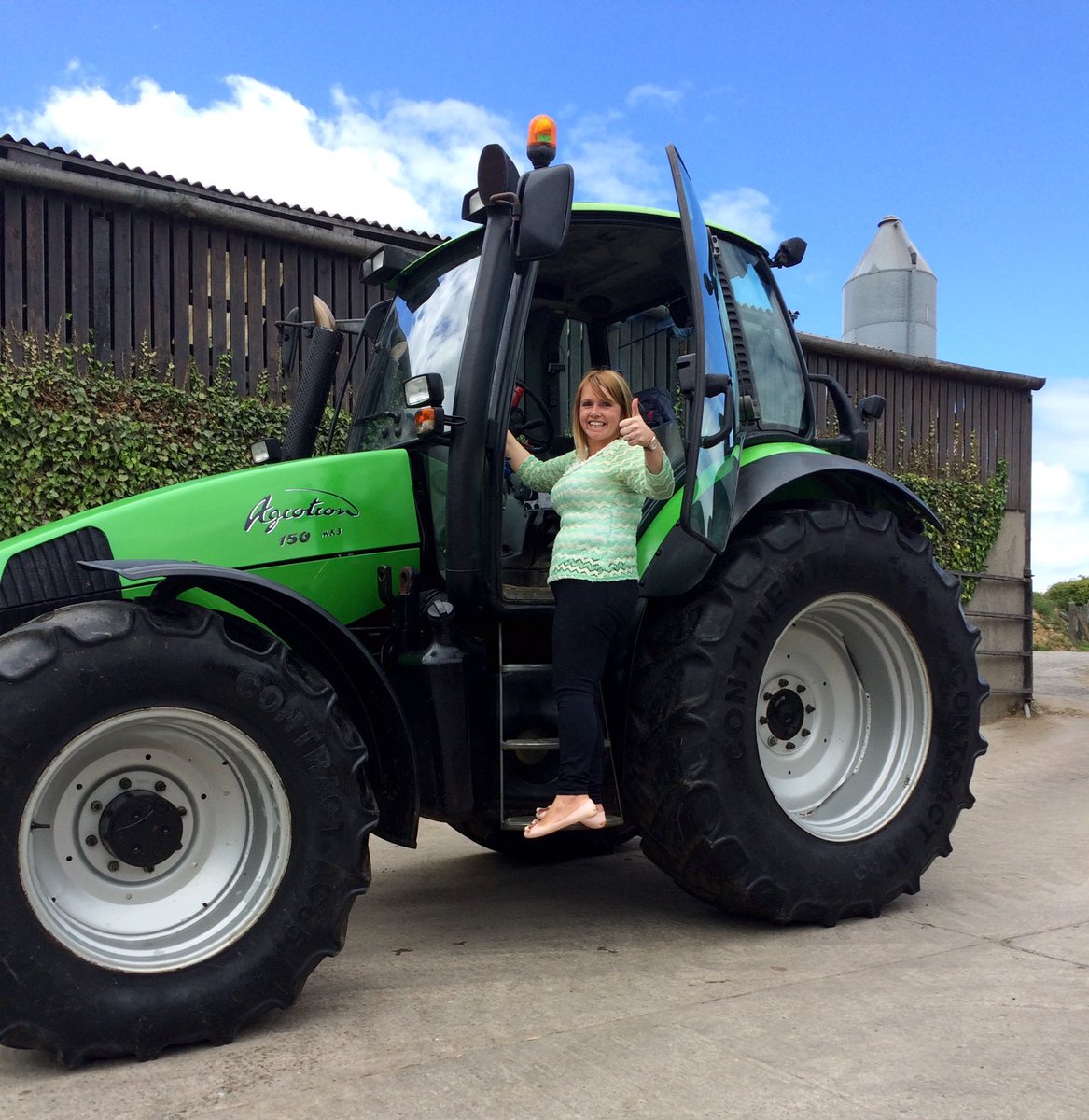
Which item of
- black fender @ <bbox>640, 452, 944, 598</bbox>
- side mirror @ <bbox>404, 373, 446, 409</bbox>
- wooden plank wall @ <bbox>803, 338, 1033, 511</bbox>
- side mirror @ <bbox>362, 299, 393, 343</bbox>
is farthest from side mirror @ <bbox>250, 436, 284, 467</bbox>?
wooden plank wall @ <bbox>803, 338, 1033, 511</bbox>

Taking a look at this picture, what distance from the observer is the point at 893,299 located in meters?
12.5

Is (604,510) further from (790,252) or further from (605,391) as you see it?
(790,252)

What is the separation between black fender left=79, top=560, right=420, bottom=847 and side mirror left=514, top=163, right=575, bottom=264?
1208 mm

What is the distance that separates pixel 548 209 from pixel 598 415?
2.39ft

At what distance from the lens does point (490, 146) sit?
11.6ft

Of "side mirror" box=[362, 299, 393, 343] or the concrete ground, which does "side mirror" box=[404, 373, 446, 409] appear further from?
the concrete ground

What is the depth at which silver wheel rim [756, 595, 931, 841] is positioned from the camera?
4.23 metres

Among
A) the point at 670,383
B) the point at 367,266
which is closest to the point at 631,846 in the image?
the point at 670,383

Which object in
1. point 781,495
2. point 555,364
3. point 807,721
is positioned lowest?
point 807,721

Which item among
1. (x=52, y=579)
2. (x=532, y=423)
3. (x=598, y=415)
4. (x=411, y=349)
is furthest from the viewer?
(x=532, y=423)

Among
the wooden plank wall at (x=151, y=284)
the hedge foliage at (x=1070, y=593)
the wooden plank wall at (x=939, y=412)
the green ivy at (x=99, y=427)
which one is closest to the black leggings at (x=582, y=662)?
the wooden plank wall at (x=151, y=284)

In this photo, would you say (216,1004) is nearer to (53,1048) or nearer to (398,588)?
(53,1048)

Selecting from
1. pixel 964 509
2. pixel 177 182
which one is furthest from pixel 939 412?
pixel 177 182

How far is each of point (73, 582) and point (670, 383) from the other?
7.40 ft
